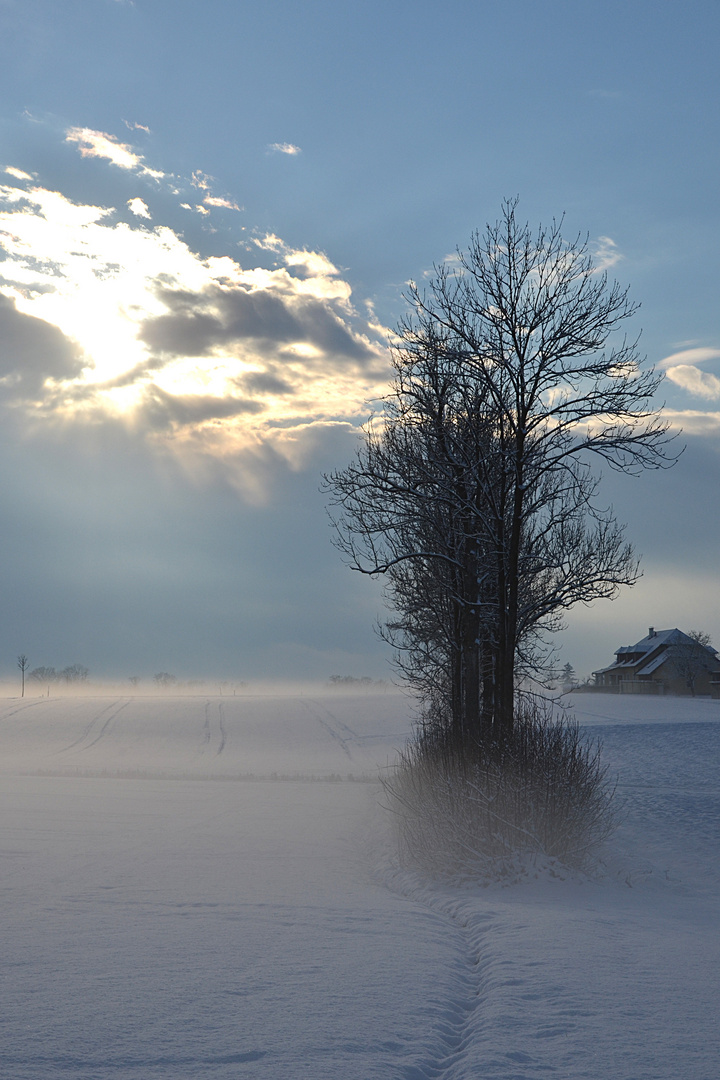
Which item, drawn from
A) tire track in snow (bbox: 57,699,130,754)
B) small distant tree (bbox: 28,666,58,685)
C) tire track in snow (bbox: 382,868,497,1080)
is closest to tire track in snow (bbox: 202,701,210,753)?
tire track in snow (bbox: 57,699,130,754)

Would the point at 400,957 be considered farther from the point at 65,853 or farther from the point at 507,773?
the point at 65,853

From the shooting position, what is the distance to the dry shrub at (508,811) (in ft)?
40.8

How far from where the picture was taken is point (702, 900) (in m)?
11.9

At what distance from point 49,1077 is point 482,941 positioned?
198 inches

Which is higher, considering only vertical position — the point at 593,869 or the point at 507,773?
the point at 507,773

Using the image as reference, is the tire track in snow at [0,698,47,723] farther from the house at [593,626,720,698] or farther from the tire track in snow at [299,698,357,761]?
the house at [593,626,720,698]

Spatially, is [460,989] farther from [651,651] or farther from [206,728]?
[651,651]

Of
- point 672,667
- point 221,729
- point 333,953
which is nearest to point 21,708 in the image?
point 221,729

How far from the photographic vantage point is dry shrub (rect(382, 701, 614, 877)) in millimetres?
12445

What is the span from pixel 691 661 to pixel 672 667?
1.86m

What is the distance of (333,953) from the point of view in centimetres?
777

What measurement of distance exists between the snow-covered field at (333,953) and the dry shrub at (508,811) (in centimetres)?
52

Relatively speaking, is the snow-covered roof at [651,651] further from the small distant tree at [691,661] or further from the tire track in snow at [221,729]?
the tire track in snow at [221,729]

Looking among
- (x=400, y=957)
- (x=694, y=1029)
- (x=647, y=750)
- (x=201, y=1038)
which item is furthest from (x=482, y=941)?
(x=647, y=750)
